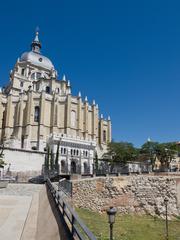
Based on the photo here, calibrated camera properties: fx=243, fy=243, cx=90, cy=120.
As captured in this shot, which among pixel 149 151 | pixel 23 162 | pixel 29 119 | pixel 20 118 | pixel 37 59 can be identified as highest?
pixel 37 59

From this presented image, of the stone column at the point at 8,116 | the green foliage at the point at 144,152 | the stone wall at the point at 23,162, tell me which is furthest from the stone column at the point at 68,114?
the stone column at the point at 8,116

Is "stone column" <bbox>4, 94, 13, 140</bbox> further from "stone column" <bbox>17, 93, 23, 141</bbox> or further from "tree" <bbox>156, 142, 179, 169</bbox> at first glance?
"tree" <bbox>156, 142, 179, 169</bbox>

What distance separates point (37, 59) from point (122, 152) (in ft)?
152

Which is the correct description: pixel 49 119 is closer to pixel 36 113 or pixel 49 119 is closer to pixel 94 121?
pixel 36 113

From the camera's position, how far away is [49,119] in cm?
6619

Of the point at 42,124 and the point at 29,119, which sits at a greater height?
the point at 29,119

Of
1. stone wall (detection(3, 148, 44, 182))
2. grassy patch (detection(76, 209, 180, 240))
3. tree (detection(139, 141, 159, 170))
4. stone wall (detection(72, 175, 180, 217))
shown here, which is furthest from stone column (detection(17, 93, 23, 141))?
grassy patch (detection(76, 209, 180, 240))

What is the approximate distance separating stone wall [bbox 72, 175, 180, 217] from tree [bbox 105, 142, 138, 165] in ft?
93.0

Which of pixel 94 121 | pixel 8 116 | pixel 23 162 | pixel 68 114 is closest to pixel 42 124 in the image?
pixel 68 114

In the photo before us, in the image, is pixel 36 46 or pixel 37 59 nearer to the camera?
pixel 37 59

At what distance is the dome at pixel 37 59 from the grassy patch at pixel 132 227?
65.9 m

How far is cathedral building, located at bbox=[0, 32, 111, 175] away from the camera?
58188mm

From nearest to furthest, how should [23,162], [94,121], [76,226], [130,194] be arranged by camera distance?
[76,226] < [130,194] < [23,162] < [94,121]

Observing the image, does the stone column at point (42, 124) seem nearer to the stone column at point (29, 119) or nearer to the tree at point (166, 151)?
the stone column at point (29, 119)
